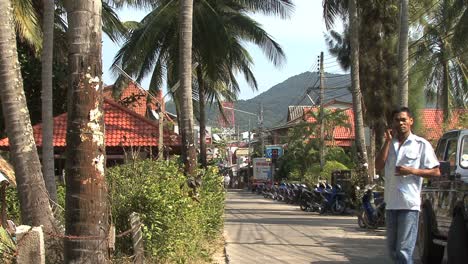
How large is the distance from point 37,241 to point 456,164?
19.7 feet

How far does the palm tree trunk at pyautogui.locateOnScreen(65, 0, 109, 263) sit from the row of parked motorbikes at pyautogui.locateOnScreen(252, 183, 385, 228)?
37.6 ft

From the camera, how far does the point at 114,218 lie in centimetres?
816

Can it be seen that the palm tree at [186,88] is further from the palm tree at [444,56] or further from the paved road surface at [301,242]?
the palm tree at [444,56]

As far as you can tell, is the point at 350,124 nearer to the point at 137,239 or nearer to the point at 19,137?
the point at 19,137

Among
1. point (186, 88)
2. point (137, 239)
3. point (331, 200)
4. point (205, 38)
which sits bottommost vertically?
point (331, 200)

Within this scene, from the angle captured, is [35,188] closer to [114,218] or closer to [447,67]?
[114,218]

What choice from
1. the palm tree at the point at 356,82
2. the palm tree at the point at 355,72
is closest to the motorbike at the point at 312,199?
the palm tree at the point at 356,82

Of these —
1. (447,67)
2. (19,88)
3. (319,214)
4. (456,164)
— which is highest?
(447,67)

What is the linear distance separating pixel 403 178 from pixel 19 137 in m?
4.87

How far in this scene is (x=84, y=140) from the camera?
18.1 feet

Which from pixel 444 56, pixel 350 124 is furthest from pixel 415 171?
pixel 350 124

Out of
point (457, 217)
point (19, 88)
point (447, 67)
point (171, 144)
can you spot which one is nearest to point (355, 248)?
point (457, 217)

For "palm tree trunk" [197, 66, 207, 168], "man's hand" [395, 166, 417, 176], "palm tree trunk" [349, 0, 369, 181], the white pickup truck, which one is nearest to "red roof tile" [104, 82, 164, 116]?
"palm tree trunk" [197, 66, 207, 168]

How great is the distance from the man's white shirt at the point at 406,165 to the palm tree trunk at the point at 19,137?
167 inches
